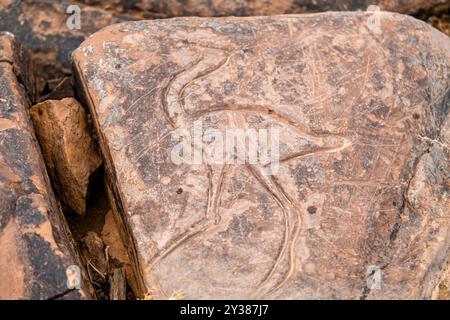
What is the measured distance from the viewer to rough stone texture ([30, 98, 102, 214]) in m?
4.09

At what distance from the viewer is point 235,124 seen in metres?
3.79

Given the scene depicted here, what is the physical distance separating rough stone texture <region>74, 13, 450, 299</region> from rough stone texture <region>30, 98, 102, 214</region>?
0.56 feet

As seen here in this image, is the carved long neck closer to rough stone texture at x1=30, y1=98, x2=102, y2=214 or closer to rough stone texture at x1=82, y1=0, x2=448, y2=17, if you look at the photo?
rough stone texture at x1=30, y1=98, x2=102, y2=214

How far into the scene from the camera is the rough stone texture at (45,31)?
15.6 feet

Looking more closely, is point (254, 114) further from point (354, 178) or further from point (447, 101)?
point (447, 101)

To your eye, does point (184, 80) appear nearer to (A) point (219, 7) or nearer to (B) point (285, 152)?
(B) point (285, 152)

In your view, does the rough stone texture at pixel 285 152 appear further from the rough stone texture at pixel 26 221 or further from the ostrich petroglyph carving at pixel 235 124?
the rough stone texture at pixel 26 221

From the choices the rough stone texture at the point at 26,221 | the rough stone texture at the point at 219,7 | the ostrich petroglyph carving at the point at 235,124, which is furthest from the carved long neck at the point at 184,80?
the rough stone texture at the point at 219,7

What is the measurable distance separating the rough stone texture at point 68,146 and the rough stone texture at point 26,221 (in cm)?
18

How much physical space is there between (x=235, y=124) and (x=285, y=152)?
275 millimetres

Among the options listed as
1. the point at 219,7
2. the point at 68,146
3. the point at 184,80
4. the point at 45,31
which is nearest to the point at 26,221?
the point at 68,146

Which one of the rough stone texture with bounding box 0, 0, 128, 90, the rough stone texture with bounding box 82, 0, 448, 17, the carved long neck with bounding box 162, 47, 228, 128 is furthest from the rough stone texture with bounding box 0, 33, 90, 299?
the rough stone texture with bounding box 82, 0, 448, 17

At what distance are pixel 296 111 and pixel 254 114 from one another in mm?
201
